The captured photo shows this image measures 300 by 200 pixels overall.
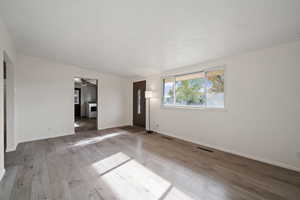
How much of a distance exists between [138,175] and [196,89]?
2.70m

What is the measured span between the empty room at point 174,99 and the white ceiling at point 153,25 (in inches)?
0.6

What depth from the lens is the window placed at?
309 cm

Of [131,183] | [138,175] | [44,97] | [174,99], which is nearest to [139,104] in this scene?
[174,99]

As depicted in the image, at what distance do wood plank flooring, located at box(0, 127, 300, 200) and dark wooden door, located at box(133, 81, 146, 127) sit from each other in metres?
2.43

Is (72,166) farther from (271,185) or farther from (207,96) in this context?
(207,96)

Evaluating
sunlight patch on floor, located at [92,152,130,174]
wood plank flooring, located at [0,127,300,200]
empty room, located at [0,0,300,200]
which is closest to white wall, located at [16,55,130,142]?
empty room, located at [0,0,300,200]

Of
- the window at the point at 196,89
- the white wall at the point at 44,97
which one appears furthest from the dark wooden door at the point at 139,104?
the white wall at the point at 44,97

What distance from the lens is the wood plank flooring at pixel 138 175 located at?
1549 mm

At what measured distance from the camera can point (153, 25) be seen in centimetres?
182

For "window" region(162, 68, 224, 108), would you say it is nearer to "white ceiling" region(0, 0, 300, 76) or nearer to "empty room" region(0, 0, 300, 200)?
"empty room" region(0, 0, 300, 200)

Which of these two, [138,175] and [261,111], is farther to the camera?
[261,111]

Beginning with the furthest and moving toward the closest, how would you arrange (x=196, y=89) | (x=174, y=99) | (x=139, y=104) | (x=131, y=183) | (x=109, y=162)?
1. (x=139, y=104)
2. (x=174, y=99)
3. (x=196, y=89)
4. (x=109, y=162)
5. (x=131, y=183)

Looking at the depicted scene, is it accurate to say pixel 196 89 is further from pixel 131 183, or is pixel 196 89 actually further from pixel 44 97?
pixel 44 97

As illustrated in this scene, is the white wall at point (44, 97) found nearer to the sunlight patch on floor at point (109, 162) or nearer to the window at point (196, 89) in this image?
the sunlight patch on floor at point (109, 162)
